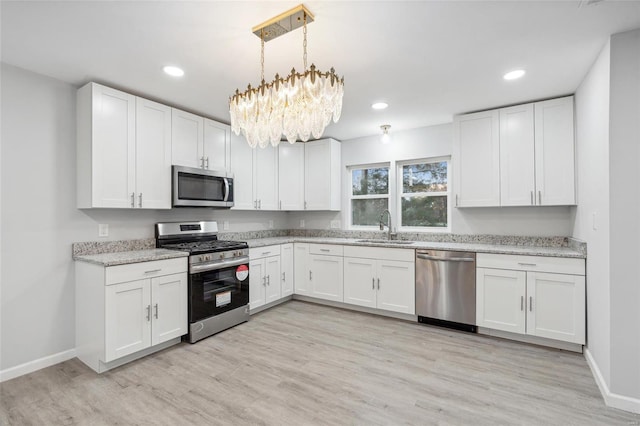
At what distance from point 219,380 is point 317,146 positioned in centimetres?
341

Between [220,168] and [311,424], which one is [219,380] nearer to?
[311,424]

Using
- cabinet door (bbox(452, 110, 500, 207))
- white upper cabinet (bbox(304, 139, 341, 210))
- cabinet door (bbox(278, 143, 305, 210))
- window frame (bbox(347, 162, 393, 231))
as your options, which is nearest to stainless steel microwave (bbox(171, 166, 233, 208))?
cabinet door (bbox(278, 143, 305, 210))

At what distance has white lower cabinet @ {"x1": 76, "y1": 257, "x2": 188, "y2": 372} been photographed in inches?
96.4

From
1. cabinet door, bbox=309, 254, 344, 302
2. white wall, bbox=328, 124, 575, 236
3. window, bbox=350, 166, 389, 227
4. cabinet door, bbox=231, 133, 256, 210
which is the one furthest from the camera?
window, bbox=350, 166, 389, 227

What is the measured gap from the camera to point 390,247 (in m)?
3.69

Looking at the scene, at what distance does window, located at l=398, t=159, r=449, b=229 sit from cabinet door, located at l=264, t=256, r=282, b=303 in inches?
73.8

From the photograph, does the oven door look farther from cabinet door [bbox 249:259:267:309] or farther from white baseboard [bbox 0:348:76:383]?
white baseboard [bbox 0:348:76:383]

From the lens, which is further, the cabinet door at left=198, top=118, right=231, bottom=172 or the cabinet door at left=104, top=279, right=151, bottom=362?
the cabinet door at left=198, top=118, right=231, bottom=172

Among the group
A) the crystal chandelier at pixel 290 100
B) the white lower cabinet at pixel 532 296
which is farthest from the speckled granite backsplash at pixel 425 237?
the crystal chandelier at pixel 290 100

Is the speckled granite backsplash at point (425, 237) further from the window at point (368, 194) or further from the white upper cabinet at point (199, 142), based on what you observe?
the white upper cabinet at point (199, 142)

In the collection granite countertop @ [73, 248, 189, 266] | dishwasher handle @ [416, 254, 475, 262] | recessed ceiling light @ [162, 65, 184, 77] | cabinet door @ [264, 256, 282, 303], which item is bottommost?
cabinet door @ [264, 256, 282, 303]

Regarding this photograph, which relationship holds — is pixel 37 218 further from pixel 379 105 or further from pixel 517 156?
pixel 517 156

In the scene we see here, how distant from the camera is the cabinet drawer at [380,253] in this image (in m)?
3.60

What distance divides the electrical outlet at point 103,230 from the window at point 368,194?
10.5 ft
